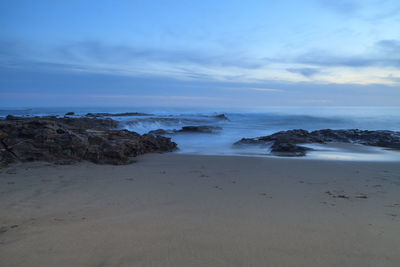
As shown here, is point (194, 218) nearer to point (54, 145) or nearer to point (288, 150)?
point (54, 145)

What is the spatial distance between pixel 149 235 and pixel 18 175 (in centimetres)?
307

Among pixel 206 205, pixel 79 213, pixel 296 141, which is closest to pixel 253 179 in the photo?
pixel 206 205

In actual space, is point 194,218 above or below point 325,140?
below

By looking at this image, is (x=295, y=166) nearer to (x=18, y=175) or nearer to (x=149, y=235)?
(x=149, y=235)

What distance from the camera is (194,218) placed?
7.84 feet

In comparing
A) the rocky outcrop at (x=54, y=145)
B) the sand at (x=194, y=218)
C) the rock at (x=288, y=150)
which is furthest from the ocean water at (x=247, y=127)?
the sand at (x=194, y=218)

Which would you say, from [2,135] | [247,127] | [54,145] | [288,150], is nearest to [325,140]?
[288,150]

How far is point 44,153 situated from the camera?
495 centimetres

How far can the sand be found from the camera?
174 centimetres

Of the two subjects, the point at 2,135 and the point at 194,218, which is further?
the point at 2,135

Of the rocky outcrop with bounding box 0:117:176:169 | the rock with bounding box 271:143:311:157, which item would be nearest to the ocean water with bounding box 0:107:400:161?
the rock with bounding box 271:143:311:157

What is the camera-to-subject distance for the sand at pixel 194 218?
1742mm

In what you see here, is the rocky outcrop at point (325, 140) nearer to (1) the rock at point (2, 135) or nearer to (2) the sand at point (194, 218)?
(2) the sand at point (194, 218)

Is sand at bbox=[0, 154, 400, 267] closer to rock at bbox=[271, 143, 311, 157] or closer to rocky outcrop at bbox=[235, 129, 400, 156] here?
rock at bbox=[271, 143, 311, 157]
